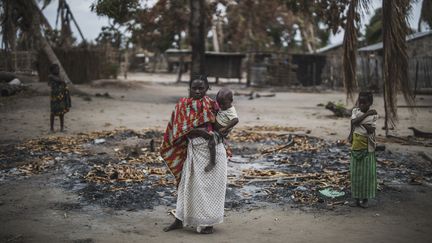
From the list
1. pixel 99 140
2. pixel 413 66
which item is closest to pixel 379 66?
pixel 413 66

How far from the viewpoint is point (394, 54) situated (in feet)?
18.0

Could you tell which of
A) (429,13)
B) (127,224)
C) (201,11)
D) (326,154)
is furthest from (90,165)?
(201,11)

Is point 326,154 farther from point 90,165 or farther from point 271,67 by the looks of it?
point 271,67

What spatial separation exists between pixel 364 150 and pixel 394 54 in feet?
4.10

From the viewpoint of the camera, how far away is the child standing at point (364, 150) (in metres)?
5.04

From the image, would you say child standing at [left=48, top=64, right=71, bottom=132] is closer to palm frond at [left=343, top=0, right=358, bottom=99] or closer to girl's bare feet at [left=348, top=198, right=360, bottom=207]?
palm frond at [left=343, top=0, right=358, bottom=99]

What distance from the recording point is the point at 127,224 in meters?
4.57

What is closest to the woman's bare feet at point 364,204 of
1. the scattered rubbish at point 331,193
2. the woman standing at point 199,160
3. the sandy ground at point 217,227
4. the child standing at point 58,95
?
the sandy ground at point 217,227

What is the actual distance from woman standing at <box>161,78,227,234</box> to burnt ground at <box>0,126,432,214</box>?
1.05m

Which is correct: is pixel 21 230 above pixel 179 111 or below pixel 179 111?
below

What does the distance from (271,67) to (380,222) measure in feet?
76.3

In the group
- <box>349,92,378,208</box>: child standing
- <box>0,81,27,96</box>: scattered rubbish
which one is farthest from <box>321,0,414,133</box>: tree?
<box>0,81,27,96</box>: scattered rubbish

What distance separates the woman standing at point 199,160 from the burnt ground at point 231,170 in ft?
3.43

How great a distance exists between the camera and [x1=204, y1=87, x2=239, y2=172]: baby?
13.5ft
